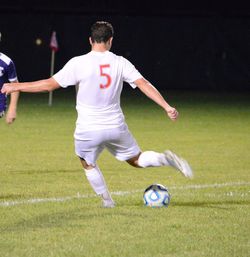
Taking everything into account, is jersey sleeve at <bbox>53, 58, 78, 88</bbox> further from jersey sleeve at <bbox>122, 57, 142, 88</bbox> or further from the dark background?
the dark background

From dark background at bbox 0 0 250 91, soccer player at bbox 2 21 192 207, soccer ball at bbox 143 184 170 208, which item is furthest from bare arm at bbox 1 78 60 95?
dark background at bbox 0 0 250 91

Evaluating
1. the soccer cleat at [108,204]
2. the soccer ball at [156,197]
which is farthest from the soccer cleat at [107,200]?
the soccer ball at [156,197]

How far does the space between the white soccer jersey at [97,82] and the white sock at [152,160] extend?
1.49 feet

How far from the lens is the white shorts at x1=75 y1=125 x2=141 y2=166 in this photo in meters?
9.58

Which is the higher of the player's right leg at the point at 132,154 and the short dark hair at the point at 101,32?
the short dark hair at the point at 101,32

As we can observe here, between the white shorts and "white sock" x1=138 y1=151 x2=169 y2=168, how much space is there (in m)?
0.09

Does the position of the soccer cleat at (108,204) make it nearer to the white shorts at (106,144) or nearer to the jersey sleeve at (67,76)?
the white shorts at (106,144)

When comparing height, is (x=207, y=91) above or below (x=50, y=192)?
below

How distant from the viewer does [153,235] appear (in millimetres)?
8375

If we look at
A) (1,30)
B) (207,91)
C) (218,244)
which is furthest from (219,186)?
(1,30)

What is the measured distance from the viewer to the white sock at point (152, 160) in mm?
9672

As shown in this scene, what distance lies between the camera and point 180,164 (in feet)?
30.8

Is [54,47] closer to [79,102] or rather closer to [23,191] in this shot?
[23,191]

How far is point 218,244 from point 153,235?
68 cm
